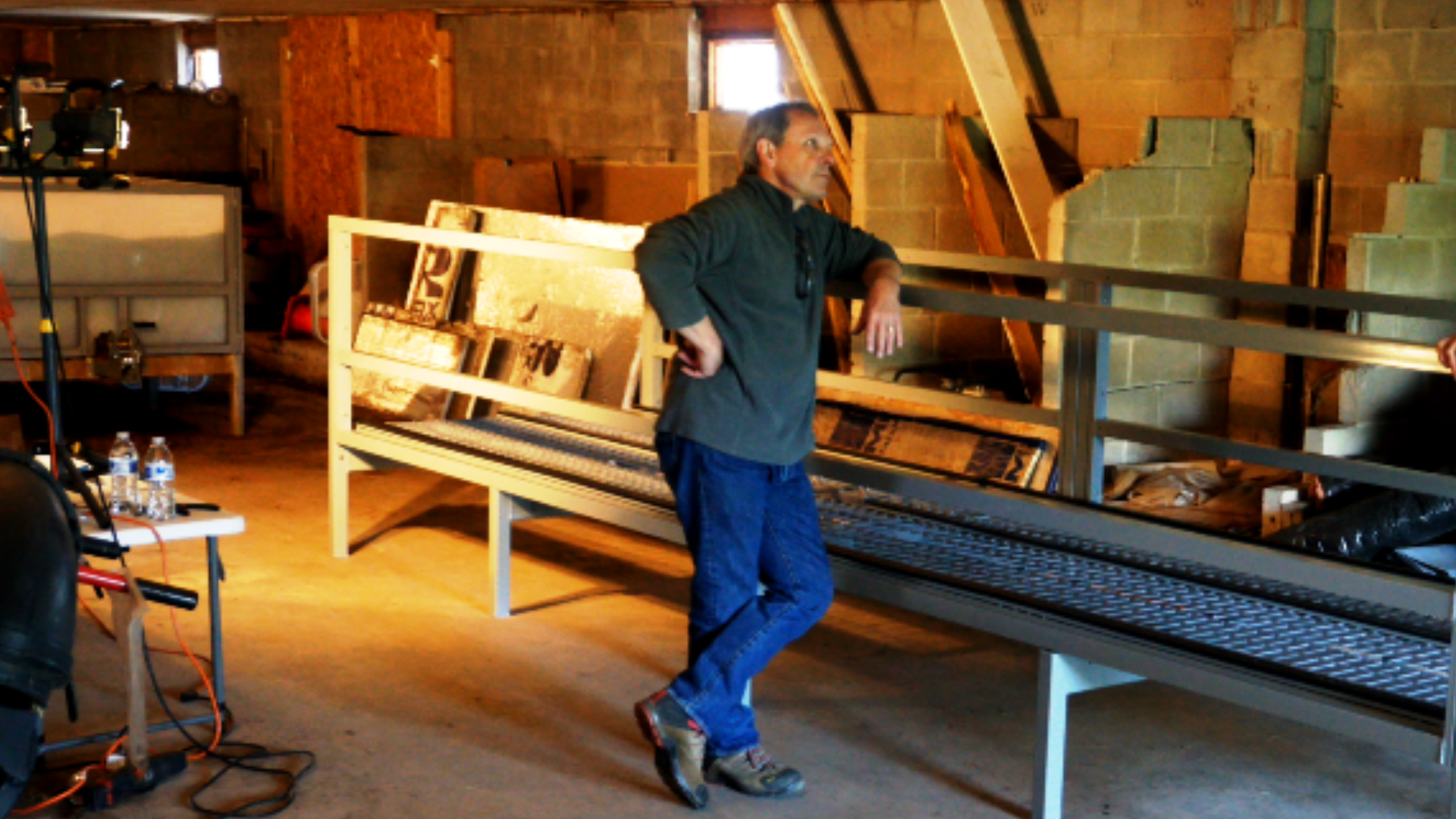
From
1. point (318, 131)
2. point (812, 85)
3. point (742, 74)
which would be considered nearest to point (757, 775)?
point (812, 85)

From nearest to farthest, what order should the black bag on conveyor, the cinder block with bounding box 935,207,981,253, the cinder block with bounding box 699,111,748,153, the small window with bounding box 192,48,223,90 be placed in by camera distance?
the black bag on conveyor, the cinder block with bounding box 935,207,981,253, the cinder block with bounding box 699,111,748,153, the small window with bounding box 192,48,223,90

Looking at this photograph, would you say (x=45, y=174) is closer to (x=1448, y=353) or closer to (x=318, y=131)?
(x=1448, y=353)

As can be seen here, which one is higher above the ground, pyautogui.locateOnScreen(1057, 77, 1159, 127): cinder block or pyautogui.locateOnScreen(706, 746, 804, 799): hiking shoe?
pyautogui.locateOnScreen(1057, 77, 1159, 127): cinder block

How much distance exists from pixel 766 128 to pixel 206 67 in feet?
40.3

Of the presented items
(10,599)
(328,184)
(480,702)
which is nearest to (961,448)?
(480,702)

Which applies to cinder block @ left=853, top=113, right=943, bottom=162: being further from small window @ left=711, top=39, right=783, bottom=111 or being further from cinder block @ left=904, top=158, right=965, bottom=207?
small window @ left=711, top=39, right=783, bottom=111

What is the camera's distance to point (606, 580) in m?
5.75

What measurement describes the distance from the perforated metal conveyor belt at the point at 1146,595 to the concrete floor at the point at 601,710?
471 mm

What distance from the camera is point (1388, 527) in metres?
5.66

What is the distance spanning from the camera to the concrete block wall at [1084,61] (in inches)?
275

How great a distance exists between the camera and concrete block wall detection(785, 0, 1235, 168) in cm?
700

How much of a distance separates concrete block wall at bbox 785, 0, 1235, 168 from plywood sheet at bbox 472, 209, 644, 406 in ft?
5.21

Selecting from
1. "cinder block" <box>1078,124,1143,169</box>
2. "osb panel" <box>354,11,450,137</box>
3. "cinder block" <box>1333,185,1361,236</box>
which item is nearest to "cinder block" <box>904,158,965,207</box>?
"cinder block" <box>1078,124,1143,169</box>

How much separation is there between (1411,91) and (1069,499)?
3347mm
